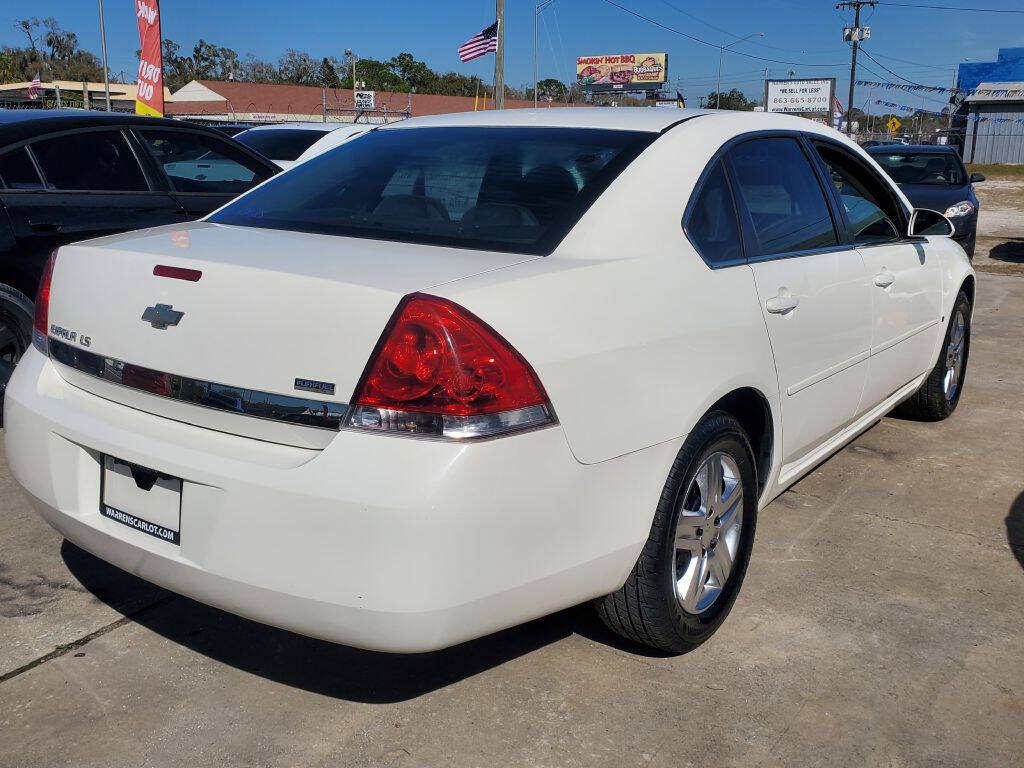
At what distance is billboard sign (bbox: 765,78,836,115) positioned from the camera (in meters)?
58.2

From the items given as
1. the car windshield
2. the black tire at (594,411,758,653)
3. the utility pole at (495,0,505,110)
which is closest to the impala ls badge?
the black tire at (594,411,758,653)

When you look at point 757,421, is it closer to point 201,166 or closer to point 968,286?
point 968,286

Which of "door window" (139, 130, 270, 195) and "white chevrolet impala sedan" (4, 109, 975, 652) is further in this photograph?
"door window" (139, 130, 270, 195)

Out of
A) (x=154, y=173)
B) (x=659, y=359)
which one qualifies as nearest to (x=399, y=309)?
(x=659, y=359)

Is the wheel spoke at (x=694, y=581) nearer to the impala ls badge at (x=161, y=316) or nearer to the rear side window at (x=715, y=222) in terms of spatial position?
the rear side window at (x=715, y=222)

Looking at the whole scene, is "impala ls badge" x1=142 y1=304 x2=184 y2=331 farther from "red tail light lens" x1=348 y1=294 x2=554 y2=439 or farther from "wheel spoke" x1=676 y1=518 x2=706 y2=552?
"wheel spoke" x1=676 y1=518 x2=706 y2=552

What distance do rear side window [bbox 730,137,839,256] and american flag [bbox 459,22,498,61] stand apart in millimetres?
21907

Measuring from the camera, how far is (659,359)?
261 centimetres

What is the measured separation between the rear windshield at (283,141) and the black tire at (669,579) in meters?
8.56

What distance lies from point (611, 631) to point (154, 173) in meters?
4.01

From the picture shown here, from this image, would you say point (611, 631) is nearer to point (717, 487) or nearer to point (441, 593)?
point (717, 487)

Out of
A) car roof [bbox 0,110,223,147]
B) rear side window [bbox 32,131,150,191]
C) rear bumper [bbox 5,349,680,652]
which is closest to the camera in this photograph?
rear bumper [bbox 5,349,680,652]

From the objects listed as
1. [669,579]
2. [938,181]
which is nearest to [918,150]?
[938,181]

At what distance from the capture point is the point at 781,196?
3582 mm
